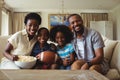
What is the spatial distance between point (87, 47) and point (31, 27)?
679 mm

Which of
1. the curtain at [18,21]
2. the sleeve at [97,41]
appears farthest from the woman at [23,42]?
the curtain at [18,21]

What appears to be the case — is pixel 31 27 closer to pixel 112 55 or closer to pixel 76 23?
pixel 76 23

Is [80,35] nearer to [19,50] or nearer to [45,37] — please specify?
[45,37]

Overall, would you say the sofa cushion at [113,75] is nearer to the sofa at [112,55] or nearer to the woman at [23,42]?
the sofa at [112,55]

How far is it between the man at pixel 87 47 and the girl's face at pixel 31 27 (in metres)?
0.41

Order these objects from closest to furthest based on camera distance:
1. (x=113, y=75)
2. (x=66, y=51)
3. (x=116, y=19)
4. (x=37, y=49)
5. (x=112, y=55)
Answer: (x=113, y=75), (x=66, y=51), (x=37, y=49), (x=112, y=55), (x=116, y=19)

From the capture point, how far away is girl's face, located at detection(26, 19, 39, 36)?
2.33 meters

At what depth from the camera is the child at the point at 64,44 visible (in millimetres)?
2201

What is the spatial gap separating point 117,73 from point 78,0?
5218mm

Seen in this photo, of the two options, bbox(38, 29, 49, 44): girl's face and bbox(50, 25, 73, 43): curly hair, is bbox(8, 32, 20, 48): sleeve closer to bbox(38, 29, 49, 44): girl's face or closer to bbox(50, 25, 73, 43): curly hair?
bbox(38, 29, 49, 44): girl's face

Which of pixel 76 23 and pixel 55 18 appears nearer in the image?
pixel 76 23

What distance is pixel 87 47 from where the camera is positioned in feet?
7.23

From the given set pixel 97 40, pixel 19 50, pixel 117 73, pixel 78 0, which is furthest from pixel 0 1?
pixel 78 0

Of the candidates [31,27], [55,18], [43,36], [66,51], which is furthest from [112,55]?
[55,18]
